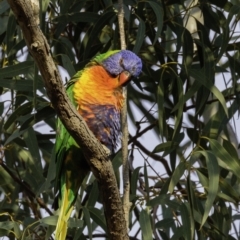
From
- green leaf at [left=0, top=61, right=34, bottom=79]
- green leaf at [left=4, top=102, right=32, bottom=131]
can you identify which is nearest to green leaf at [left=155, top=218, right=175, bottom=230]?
green leaf at [left=4, top=102, right=32, bottom=131]

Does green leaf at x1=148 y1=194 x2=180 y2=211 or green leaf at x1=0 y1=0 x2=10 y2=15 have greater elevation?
green leaf at x1=0 y1=0 x2=10 y2=15

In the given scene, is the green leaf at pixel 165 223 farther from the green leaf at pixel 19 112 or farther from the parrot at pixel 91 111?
the green leaf at pixel 19 112

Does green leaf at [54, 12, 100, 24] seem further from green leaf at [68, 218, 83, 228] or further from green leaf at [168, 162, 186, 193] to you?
green leaf at [68, 218, 83, 228]

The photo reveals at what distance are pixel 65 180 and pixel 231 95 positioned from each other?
1020 millimetres

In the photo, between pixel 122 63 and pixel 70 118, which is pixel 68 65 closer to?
pixel 122 63

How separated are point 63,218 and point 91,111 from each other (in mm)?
468

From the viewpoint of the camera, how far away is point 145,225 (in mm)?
2838

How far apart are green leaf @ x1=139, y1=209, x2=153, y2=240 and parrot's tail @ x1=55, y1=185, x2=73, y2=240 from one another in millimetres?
320

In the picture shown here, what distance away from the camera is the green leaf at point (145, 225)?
2.81m

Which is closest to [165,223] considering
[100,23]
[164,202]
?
[164,202]

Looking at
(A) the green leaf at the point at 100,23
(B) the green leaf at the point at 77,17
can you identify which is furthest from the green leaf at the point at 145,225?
(B) the green leaf at the point at 77,17

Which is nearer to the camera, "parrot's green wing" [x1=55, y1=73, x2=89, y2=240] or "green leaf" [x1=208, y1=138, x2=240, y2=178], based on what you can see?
"parrot's green wing" [x1=55, y1=73, x2=89, y2=240]

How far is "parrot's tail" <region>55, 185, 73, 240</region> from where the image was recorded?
2879mm

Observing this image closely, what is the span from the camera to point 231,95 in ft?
11.4
